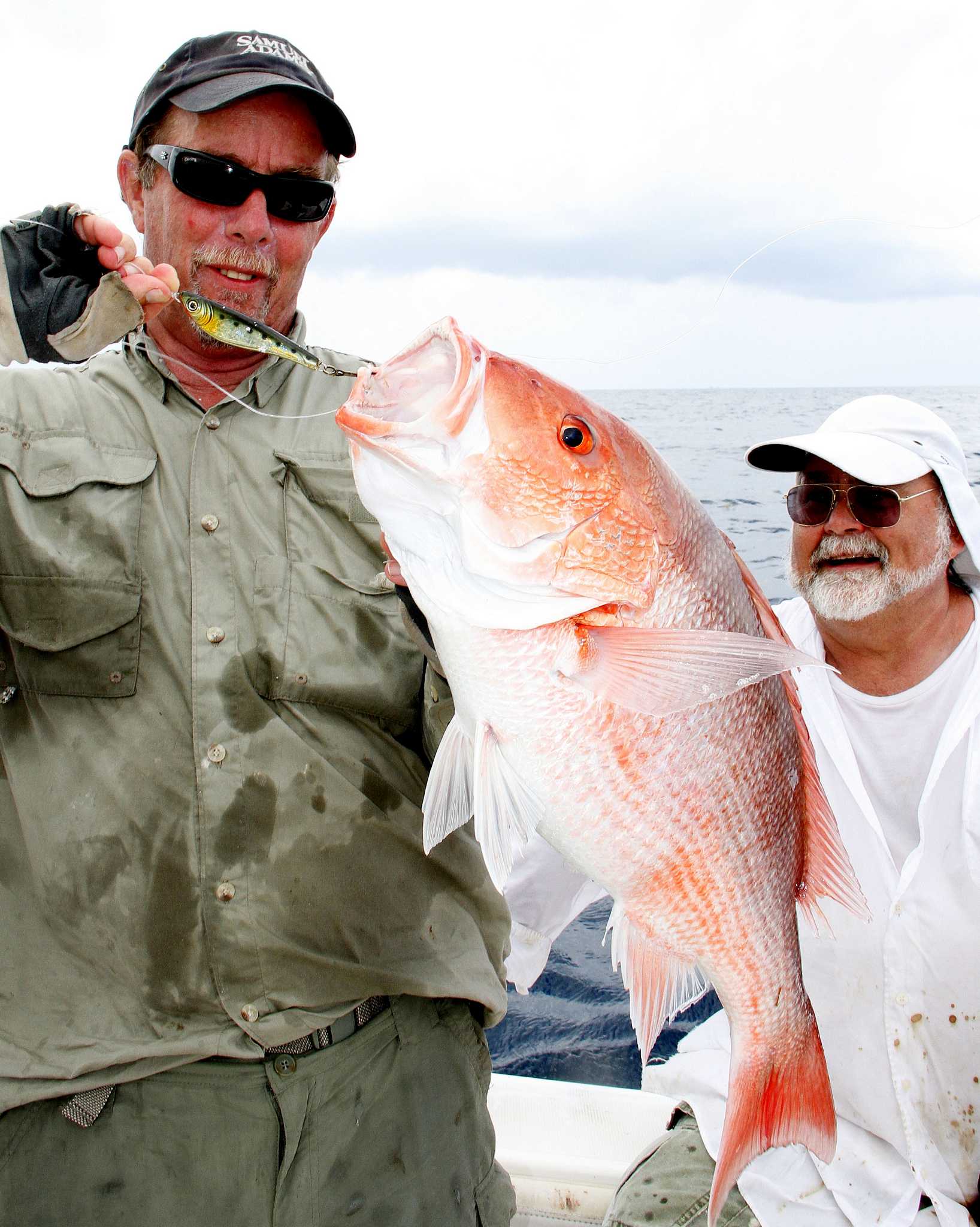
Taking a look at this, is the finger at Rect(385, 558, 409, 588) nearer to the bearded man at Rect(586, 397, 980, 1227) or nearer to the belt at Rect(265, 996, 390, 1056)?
the belt at Rect(265, 996, 390, 1056)

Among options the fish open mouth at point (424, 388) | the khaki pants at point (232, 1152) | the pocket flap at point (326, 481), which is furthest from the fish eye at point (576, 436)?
the khaki pants at point (232, 1152)

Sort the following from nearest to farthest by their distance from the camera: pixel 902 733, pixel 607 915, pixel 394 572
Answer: pixel 394 572 < pixel 902 733 < pixel 607 915

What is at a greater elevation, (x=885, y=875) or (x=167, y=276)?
(x=167, y=276)

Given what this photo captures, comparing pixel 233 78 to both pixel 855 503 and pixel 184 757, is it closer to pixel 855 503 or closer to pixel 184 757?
pixel 184 757

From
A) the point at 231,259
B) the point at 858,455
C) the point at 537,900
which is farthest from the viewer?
the point at 858,455

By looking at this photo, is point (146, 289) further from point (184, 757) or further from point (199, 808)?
point (199, 808)

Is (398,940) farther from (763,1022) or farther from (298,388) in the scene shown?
(298,388)

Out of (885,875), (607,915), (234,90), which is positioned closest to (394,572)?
(234,90)

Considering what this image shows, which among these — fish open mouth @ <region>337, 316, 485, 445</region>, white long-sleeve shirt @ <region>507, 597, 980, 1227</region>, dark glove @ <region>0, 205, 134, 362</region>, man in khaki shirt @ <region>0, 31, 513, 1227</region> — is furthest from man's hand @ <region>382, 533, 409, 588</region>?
white long-sleeve shirt @ <region>507, 597, 980, 1227</region>

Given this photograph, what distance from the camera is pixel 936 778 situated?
8.93 feet

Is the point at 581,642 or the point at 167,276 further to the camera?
the point at 167,276

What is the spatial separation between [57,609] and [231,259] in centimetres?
95

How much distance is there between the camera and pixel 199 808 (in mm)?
2131

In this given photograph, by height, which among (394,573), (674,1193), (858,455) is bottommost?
(674,1193)
